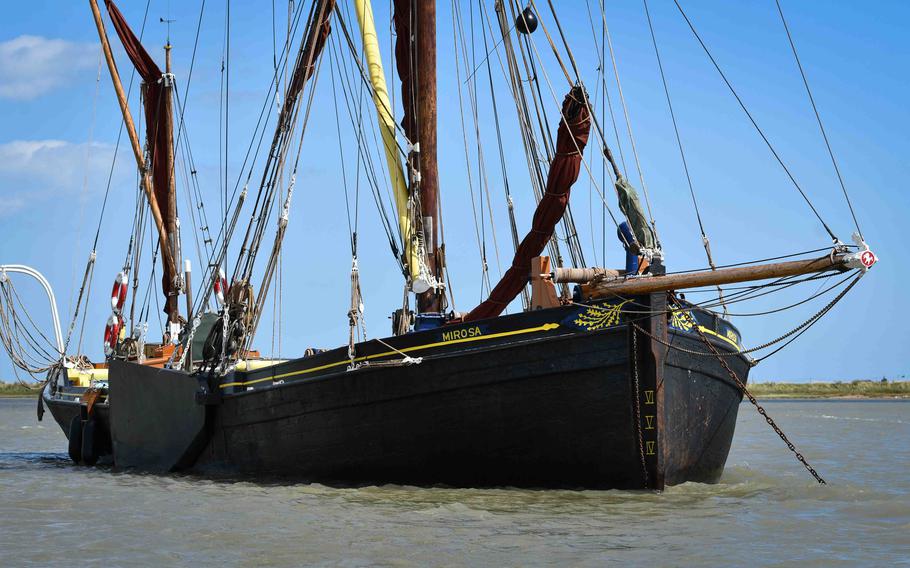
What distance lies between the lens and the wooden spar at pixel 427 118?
2145 centimetres

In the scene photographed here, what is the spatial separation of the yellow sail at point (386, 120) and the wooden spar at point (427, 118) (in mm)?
491

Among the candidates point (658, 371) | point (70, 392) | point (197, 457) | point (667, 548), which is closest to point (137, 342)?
point (70, 392)

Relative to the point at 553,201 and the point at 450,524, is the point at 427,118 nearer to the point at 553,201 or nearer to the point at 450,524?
the point at 553,201

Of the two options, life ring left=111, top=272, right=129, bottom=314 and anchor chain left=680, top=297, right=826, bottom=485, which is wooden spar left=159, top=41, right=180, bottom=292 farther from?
anchor chain left=680, top=297, right=826, bottom=485

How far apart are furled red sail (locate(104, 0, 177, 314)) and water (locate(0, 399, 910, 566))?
14.0m

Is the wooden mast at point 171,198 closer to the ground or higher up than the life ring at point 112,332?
higher up

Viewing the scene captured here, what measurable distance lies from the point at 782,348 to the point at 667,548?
555 cm

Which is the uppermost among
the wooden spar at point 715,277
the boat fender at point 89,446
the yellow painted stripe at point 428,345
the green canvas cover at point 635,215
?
the green canvas cover at point 635,215

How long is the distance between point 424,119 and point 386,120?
62.7 inches

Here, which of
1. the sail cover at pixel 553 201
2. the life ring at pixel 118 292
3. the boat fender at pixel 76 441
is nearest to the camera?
the sail cover at pixel 553 201

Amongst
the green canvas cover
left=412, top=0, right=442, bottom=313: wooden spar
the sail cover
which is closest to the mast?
left=412, top=0, right=442, bottom=313: wooden spar

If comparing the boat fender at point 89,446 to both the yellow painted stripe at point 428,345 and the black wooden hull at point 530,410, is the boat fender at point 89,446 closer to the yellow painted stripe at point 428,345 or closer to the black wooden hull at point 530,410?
the yellow painted stripe at point 428,345

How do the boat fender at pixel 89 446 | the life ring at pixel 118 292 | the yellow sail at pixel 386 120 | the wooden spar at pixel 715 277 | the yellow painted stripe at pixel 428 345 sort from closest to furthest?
the wooden spar at pixel 715 277, the yellow painted stripe at pixel 428 345, the yellow sail at pixel 386 120, the boat fender at pixel 89 446, the life ring at pixel 118 292

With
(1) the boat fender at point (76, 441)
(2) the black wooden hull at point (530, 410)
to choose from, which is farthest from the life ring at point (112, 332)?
(2) the black wooden hull at point (530, 410)
